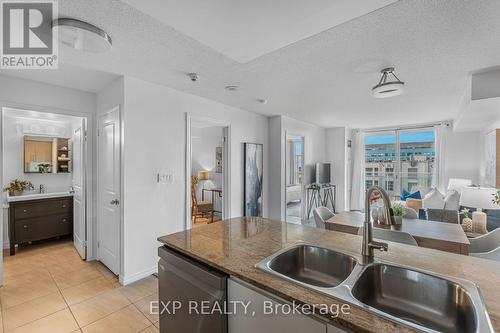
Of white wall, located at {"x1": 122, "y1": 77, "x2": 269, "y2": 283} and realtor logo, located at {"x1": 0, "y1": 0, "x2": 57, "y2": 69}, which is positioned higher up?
realtor logo, located at {"x1": 0, "y1": 0, "x2": 57, "y2": 69}

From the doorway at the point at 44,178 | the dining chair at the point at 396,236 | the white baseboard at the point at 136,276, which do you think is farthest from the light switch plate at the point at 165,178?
the dining chair at the point at 396,236

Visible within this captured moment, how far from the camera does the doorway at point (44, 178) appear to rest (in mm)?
3350

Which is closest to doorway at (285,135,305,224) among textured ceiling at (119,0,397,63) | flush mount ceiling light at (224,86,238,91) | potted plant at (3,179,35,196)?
flush mount ceiling light at (224,86,238,91)

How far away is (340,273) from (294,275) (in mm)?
258

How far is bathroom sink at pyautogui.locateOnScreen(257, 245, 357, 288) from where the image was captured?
126 cm

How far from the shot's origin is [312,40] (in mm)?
1775

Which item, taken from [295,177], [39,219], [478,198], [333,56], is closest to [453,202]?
[478,198]

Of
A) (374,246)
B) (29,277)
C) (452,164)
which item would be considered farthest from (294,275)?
(452,164)

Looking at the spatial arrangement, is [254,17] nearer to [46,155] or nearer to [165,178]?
[165,178]

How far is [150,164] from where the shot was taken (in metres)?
2.78

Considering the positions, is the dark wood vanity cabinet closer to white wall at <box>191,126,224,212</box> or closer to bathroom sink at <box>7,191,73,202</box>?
bathroom sink at <box>7,191,73,202</box>

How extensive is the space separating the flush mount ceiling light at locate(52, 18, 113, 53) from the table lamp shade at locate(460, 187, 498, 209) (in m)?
3.91

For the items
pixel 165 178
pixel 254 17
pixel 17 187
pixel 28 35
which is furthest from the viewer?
pixel 17 187

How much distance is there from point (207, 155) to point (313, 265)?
508cm
